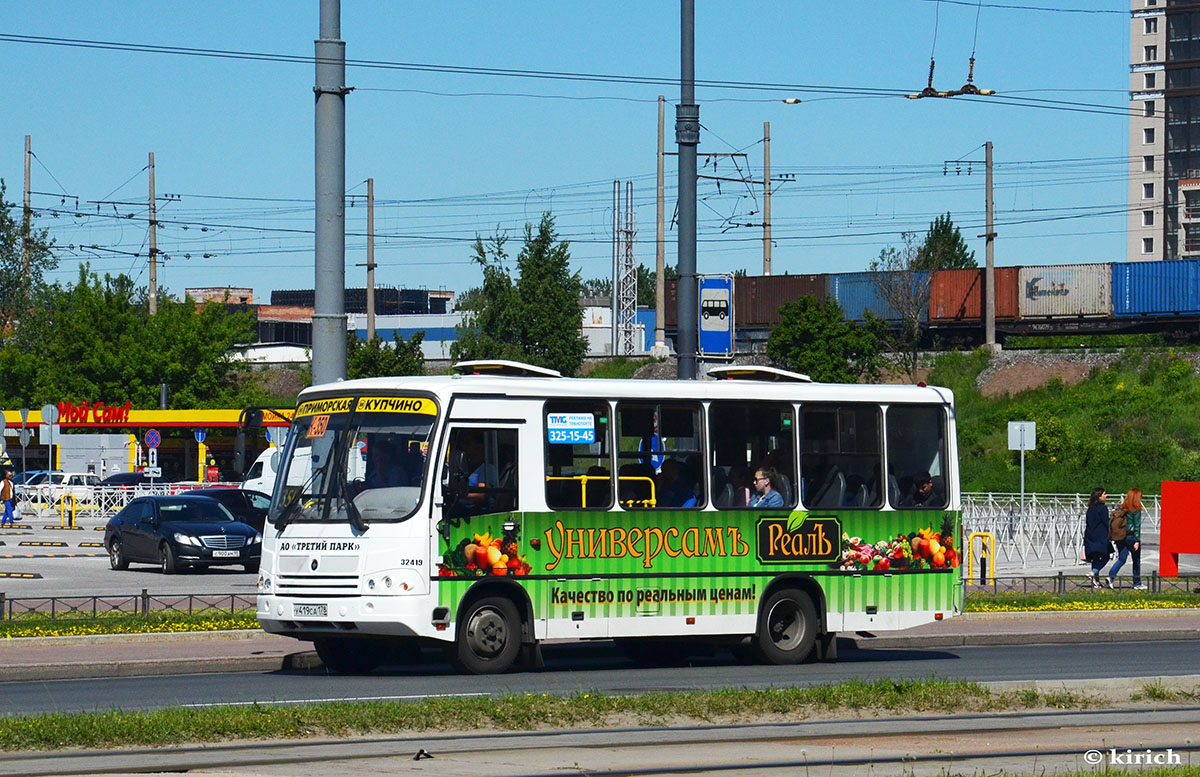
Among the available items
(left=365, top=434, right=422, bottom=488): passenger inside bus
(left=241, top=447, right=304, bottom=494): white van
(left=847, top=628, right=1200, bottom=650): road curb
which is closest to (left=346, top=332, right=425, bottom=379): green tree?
(left=241, top=447, right=304, bottom=494): white van

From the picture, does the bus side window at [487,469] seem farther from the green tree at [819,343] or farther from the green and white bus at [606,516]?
the green tree at [819,343]

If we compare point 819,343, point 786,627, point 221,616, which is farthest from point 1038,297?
point 786,627

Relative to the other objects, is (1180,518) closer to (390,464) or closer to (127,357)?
(390,464)

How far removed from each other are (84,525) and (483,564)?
117 ft

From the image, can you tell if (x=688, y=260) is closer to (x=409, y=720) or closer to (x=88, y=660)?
(x=88, y=660)

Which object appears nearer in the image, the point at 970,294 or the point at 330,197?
the point at 330,197

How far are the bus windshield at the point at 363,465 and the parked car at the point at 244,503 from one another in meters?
16.7

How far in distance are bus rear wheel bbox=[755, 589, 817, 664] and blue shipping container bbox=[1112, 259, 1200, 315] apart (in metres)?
50.7

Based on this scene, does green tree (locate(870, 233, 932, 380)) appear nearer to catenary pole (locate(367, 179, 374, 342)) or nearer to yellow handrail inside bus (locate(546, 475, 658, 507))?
catenary pole (locate(367, 179, 374, 342))

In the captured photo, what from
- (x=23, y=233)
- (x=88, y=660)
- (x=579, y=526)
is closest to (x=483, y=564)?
(x=579, y=526)

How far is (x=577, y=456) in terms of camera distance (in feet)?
51.4

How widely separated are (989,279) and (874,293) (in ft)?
23.1

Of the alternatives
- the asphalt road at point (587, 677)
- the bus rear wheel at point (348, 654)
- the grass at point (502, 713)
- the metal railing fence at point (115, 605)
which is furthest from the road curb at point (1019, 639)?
the metal railing fence at point (115, 605)

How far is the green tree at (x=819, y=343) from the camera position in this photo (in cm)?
5428
